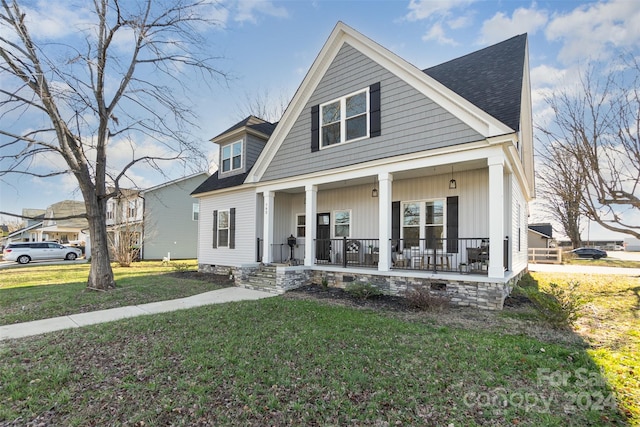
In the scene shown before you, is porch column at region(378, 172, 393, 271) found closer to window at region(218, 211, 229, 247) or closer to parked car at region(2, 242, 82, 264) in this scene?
window at region(218, 211, 229, 247)

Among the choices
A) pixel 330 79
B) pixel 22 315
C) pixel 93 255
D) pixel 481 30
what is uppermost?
pixel 481 30

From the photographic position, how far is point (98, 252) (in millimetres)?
9367

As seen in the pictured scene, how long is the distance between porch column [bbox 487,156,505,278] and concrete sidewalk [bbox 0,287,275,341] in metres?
5.95

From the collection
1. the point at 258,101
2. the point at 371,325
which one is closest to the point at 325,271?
the point at 371,325

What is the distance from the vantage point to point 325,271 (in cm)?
1001

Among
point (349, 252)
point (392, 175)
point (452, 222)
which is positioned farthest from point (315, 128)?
point (452, 222)

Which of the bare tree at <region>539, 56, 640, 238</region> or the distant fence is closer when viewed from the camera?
the bare tree at <region>539, 56, 640, 238</region>

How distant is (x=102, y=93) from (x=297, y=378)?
1023 cm

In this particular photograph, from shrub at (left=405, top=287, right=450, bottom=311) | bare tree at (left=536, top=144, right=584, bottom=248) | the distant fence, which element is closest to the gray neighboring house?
shrub at (left=405, top=287, right=450, bottom=311)

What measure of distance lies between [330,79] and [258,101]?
17.0 meters

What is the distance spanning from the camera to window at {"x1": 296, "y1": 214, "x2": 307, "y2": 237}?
13.2 metres

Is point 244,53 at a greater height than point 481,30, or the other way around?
point 481,30

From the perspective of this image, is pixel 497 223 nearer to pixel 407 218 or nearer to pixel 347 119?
pixel 407 218

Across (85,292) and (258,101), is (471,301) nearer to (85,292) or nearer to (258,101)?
(85,292)
